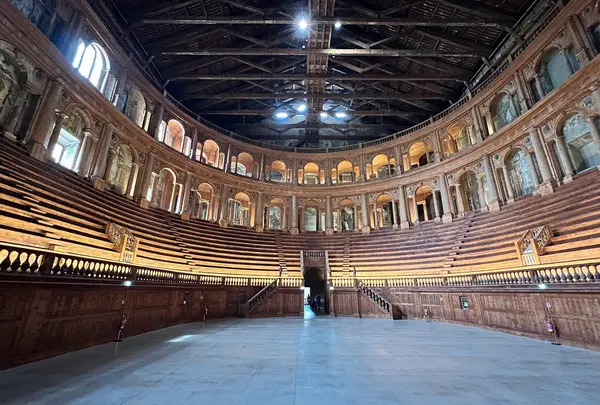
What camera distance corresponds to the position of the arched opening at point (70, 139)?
12.8m

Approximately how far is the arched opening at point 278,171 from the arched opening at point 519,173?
17.8 meters

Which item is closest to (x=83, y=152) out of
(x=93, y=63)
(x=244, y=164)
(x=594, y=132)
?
(x=93, y=63)

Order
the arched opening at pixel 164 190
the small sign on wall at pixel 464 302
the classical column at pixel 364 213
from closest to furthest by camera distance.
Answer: the small sign on wall at pixel 464 302 < the arched opening at pixel 164 190 < the classical column at pixel 364 213

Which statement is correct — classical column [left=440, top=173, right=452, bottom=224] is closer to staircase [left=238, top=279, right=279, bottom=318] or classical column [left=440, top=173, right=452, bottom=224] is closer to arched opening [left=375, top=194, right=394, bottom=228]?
arched opening [left=375, top=194, right=394, bottom=228]

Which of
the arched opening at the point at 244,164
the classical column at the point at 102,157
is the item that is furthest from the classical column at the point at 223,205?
the classical column at the point at 102,157

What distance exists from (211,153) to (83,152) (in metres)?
11.1

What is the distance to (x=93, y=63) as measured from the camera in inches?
547

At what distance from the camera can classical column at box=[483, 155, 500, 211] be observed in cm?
1643

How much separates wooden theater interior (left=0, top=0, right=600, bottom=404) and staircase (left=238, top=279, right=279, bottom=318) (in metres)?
0.18

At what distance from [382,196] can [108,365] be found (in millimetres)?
22228

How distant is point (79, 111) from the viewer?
13.0m

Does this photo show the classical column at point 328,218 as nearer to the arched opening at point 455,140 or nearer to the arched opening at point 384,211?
the arched opening at point 384,211

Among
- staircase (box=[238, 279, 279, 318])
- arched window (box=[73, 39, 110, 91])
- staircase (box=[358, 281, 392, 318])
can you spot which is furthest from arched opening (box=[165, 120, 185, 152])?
staircase (box=[358, 281, 392, 318])

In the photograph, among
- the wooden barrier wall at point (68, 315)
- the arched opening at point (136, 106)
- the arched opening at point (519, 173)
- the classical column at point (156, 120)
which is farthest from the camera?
the classical column at point (156, 120)
